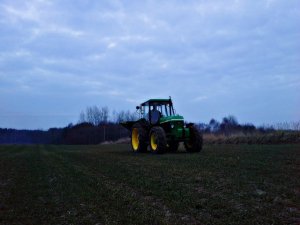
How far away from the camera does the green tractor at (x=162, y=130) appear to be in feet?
59.6

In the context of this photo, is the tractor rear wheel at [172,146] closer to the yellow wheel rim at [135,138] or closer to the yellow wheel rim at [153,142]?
the yellow wheel rim at [153,142]

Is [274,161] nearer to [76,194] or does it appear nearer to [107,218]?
[76,194]

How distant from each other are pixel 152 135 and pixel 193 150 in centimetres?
218

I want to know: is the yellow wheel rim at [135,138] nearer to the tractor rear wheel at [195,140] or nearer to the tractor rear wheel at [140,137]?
the tractor rear wheel at [140,137]

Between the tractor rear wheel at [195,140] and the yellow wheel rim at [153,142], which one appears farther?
the yellow wheel rim at [153,142]

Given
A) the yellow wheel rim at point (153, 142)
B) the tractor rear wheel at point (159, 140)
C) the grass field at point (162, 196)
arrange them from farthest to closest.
→ the yellow wheel rim at point (153, 142), the tractor rear wheel at point (159, 140), the grass field at point (162, 196)

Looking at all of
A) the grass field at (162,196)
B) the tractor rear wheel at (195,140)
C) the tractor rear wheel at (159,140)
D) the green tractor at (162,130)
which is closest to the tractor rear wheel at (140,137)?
the green tractor at (162,130)

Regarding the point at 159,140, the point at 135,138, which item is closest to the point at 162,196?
the point at 159,140

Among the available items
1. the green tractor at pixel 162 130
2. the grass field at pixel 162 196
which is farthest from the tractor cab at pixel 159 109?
the grass field at pixel 162 196

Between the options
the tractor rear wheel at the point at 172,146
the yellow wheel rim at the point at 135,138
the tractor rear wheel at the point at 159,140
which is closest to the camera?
the tractor rear wheel at the point at 159,140

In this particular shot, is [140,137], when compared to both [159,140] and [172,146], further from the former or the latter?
[159,140]

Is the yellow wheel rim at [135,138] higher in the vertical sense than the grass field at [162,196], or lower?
higher

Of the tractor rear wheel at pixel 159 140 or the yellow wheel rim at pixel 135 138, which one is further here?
the yellow wheel rim at pixel 135 138

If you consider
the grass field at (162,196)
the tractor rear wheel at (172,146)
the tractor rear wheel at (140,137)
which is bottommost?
the grass field at (162,196)
